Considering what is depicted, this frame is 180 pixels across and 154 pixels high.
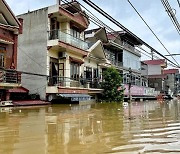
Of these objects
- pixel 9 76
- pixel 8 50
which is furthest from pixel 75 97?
pixel 8 50

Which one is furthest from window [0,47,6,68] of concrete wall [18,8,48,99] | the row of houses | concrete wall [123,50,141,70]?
concrete wall [123,50,141,70]

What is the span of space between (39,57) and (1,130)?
14.7m

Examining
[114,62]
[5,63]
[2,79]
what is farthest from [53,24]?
[114,62]

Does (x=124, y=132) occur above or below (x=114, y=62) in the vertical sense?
below

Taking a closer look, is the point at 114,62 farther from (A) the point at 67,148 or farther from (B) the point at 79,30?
(A) the point at 67,148

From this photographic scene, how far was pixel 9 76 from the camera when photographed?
61.2 feet

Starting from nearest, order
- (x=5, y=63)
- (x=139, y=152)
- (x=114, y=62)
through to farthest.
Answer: (x=139, y=152), (x=5, y=63), (x=114, y=62)

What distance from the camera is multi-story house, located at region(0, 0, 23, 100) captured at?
18500 mm

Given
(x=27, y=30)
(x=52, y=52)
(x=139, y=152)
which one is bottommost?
(x=139, y=152)

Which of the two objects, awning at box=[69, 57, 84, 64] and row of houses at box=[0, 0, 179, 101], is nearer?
row of houses at box=[0, 0, 179, 101]

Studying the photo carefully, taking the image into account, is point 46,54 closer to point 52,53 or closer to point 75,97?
point 52,53

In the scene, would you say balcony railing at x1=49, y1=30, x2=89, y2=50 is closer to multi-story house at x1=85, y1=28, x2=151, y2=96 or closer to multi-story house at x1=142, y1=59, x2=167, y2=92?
multi-story house at x1=85, y1=28, x2=151, y2=96

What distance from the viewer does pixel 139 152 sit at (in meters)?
5.95

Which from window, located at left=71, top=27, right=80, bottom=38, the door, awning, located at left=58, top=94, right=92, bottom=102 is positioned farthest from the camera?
window, located at left=71, top=27, right=80, bottom=38
